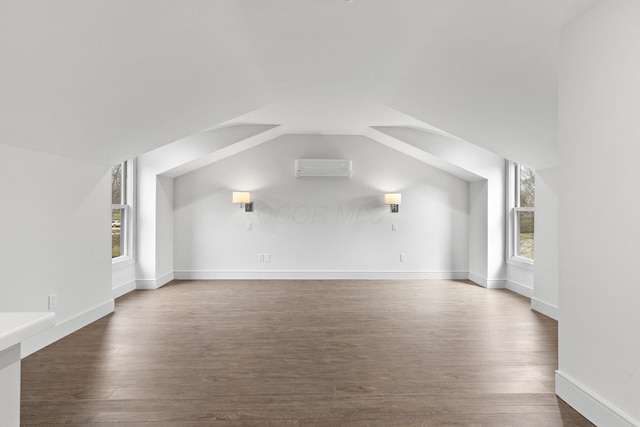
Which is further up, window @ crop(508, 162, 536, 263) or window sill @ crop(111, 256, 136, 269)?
window @ crop(508, 162, 536, 263)

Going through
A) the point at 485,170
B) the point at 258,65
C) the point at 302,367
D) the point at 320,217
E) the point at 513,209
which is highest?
the point at 258,65

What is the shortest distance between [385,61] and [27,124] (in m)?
2.77

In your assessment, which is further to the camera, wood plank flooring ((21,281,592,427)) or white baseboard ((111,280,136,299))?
white baseboard ((111,280,136,299))

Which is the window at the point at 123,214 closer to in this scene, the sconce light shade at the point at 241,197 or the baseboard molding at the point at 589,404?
the sconce light shade at the point at 241,197

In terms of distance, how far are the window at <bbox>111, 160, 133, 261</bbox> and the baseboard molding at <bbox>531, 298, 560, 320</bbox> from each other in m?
5.40

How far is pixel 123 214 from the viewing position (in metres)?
5.43

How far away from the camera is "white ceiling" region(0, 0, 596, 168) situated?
2.15 m

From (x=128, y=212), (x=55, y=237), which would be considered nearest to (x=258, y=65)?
(x=55, y=237)

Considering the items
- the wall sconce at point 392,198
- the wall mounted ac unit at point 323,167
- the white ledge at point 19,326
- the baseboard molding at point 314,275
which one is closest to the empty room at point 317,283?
the white ledge at point 19,326

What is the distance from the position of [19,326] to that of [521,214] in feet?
19.4

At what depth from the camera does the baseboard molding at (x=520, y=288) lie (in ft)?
16.9

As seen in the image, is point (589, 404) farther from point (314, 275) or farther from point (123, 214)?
point (123, 214)

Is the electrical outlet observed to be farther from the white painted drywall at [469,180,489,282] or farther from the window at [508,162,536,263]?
the window at [508,162,536,263]

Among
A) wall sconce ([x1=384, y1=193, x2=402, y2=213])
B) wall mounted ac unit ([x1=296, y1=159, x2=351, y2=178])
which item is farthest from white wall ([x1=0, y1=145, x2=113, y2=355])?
wall sconce ([x1=384, y1=193, x2=402, y2=213])
